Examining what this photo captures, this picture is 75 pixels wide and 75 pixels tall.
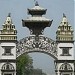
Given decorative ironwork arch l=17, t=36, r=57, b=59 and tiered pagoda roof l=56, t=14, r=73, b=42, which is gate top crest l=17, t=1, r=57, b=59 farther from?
tiered pagoda roof l=56, t=14, r=73, b=42

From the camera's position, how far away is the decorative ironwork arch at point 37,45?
107 ft

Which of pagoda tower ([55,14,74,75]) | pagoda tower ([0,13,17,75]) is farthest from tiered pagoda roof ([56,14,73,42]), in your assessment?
pagoda tower ([0,13,17,75])

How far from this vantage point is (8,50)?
107 feet

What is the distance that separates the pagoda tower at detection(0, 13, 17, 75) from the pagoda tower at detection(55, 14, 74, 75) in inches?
110

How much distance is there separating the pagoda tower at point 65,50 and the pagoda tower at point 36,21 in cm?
110

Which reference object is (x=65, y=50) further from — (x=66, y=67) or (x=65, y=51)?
(x=66, y=67)

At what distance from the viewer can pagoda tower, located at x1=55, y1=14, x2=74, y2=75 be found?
32.3 metres

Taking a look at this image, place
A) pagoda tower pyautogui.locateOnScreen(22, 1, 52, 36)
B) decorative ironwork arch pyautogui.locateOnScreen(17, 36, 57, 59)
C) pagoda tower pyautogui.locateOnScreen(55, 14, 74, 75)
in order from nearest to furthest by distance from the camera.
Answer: pagoda tower pyautogui.locateOnScreen(55, 14, 74, 75) → decorative ironwork arch pyautogui.locateOnScreen(17, 36, 57, 59) → pagoda tower pyautogui.locateOnScreen(22, 1, 52, 36)

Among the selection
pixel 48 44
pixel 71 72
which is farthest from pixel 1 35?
pixel 71 72

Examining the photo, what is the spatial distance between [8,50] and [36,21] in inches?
106

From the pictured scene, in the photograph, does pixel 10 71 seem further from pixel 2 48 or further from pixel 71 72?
pixel 71 72

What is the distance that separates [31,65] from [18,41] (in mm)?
23149

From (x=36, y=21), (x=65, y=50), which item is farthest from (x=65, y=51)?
(x=36, y=21)

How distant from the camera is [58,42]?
107 ft
